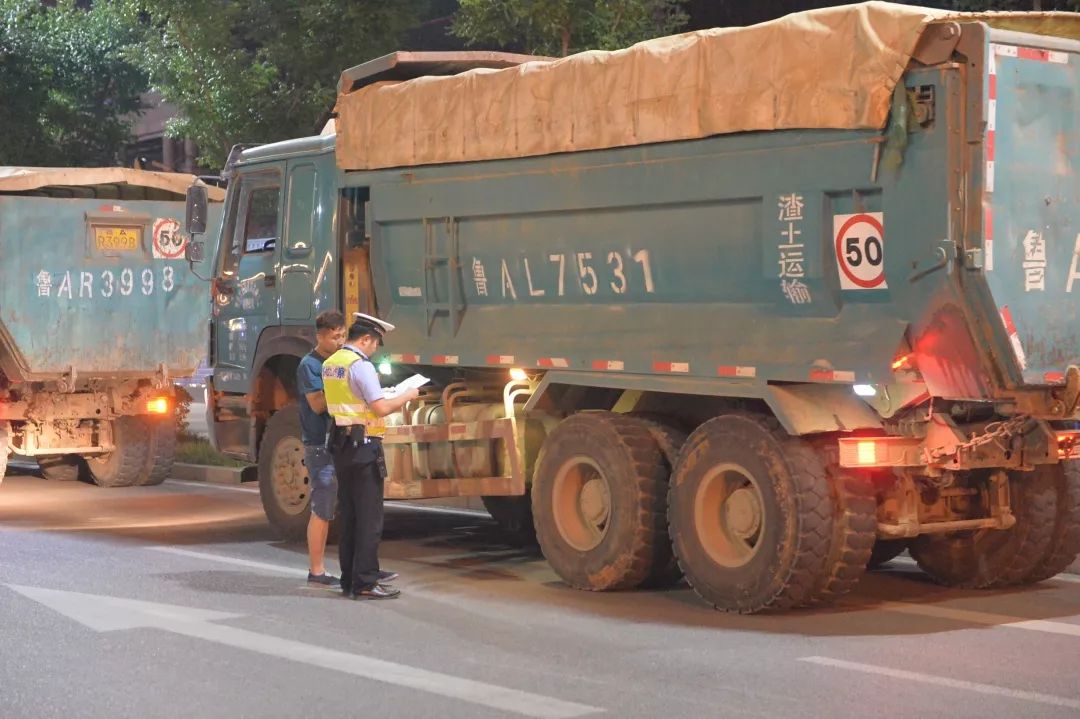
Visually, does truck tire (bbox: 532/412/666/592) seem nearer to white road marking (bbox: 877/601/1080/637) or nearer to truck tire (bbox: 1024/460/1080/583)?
white road marking (bbox: 877/601/1080/637)

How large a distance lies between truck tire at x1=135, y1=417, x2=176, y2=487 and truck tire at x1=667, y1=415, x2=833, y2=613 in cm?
872

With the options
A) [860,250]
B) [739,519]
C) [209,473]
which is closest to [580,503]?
[739,519]

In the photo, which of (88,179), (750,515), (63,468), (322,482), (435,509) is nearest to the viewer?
(750,515)

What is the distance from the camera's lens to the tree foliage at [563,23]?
15.6m

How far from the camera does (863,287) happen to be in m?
8.97

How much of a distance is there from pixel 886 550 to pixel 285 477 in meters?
4.57

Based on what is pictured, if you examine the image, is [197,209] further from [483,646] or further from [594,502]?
[483,646]

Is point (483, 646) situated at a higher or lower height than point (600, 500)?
lower

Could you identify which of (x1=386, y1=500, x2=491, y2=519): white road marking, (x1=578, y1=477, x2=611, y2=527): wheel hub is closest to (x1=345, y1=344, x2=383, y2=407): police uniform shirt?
(x1=578, y1=477, x2=611, y2=527): wheel hub

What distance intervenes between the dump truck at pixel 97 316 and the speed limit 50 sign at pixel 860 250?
8.91 meters

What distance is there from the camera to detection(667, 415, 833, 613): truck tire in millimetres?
9109

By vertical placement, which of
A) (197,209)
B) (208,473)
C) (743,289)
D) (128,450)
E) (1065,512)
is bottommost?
(208,473)

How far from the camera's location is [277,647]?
853cm

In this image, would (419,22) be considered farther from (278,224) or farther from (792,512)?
(792,512)
